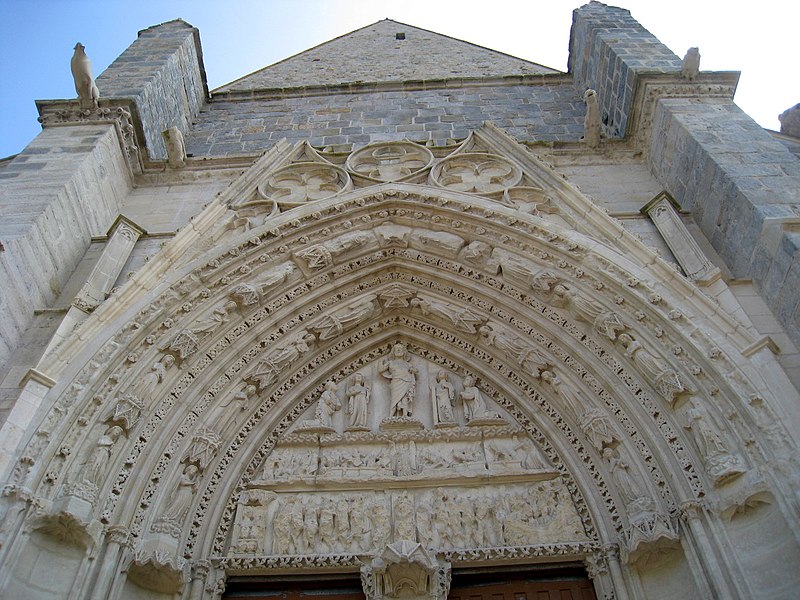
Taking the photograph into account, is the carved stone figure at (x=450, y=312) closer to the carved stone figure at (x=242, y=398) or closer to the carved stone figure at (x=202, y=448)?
the carved stone figure at (x=242, y=398)

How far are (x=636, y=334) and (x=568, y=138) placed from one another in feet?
16.6

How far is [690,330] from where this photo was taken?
5.54 metres

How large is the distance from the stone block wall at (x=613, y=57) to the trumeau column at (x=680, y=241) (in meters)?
2.15

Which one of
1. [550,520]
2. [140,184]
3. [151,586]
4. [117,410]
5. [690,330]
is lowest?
[151,586]

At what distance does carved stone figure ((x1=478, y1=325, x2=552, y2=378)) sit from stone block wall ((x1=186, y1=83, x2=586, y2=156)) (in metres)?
3.92

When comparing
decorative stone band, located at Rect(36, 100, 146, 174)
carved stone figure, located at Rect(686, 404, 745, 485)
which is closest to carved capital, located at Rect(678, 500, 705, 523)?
carved stone figure, located at Rect(686, 404, 745, 485)

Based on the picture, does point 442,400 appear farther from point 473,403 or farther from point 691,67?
point 691,67

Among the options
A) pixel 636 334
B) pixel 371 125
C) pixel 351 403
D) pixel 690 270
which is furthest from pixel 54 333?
pixel 371 125

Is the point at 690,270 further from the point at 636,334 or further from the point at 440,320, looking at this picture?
the point at 440,320

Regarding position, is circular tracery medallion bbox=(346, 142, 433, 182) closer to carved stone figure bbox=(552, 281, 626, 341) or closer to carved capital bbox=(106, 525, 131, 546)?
carved stone figure bbox=(552, 281, 626, 341)

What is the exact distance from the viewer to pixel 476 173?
8.16 metres

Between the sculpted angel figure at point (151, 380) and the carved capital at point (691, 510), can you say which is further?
the sculpted angel figure at point (151, 380)

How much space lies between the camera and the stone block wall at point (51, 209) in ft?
19.3

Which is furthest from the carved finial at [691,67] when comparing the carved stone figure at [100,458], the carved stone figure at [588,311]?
the carved stone figure at [100,458]
